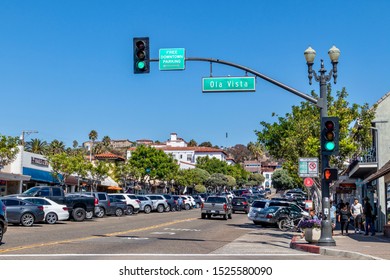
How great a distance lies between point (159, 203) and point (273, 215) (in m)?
20.5

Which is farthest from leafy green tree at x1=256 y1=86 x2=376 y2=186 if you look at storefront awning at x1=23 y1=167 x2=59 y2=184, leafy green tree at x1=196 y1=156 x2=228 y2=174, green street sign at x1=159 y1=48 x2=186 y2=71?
leafy green tree at x1=196 y1=156 x2=228 y2=174

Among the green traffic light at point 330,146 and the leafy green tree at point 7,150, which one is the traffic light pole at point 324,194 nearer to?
the green traffic light at point 330,146

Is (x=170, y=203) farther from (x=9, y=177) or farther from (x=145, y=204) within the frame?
(x=9, y=177)

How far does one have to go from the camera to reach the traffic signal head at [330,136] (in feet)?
60.6

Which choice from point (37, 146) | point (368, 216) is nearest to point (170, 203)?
point (368, 216)

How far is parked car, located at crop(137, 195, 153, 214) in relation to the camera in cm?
4928

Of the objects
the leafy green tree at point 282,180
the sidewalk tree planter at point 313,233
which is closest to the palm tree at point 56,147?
the leafy green tree at point 282,180

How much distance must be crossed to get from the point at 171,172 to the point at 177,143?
70.4 m

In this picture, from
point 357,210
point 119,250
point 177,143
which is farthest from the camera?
point 177,143

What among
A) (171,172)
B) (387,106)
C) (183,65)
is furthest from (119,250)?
(171,172)

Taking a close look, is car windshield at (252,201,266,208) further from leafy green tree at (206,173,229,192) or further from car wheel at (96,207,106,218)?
leafy green tree at (206,173,229,192)

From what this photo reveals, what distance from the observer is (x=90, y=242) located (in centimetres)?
1947

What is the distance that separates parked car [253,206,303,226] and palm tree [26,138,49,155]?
239 feet

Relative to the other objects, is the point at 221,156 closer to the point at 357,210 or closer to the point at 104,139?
the point at 104,139
